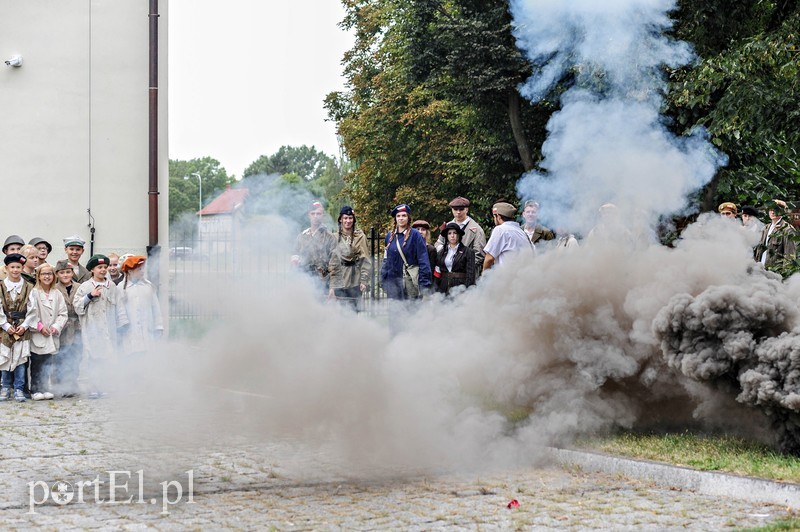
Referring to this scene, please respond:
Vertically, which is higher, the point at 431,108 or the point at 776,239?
the point at 431,108

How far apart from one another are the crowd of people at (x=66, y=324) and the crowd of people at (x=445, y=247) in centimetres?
288

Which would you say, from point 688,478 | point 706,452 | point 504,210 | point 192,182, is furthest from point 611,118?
point 192,182

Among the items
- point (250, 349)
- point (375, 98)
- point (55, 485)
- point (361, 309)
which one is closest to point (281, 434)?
point (250, 349)

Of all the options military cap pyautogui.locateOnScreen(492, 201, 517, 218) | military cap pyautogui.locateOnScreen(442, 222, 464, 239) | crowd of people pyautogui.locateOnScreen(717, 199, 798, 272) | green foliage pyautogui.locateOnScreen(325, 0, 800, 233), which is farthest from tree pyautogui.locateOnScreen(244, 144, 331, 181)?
crowd of people pyautogui.locateOnScreen(717, 199, 798, 272)

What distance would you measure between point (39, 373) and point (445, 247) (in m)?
6.01

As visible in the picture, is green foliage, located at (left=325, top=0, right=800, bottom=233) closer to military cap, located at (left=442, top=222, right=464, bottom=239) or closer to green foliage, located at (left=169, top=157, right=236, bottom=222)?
military cap, located at (left=442, top=222, right=464, bottom=239)

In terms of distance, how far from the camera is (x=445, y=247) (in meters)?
13.7

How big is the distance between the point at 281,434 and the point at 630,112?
5.24 metres

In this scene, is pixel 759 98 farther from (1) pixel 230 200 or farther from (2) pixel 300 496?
(2) pixel 300 496

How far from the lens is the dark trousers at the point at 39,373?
14.3 metres

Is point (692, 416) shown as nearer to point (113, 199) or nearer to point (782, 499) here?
point (782, 499)

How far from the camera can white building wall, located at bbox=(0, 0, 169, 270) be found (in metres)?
18.0

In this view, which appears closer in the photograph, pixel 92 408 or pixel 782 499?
pixel 782 499

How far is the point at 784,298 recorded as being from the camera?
27.6ft
